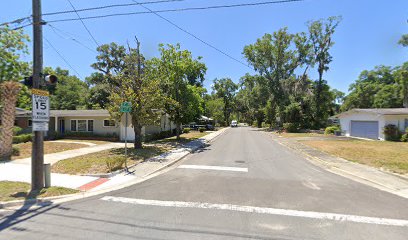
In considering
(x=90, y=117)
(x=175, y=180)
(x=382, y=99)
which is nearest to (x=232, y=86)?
(x=382, y=99)

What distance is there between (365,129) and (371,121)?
124cm

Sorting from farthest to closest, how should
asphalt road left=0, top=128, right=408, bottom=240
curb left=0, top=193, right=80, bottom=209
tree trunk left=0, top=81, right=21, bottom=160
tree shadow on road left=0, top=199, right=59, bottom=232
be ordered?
tree trunk left=0, top=81, right=21, bottom=160 < curb left=0, top=193, right=80, bottom=209 < tree shadow on road left=0, top=199, right=59, bottom=232 < asphalt road left=0, top=128, right=408, bottom=240

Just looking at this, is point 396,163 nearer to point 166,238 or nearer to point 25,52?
point 166,238

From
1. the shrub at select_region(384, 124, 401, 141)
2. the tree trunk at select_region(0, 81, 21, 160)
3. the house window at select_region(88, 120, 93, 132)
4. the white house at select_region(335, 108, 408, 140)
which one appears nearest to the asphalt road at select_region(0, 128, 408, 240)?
the tree trunk at select_region(0, 81, 21, 160)

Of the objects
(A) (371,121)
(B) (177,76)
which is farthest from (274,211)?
(A) (371,121)

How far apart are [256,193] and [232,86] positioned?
278 ft

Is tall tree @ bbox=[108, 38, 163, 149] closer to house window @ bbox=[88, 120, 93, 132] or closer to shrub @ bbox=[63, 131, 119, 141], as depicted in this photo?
shrub @ bbox=[63, 131, 119, 141]

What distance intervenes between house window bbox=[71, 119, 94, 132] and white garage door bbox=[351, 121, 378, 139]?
3066cm

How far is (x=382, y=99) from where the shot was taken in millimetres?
54188

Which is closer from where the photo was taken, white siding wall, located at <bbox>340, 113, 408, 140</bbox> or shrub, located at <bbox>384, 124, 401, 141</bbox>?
shrub, located at <bbox>384, 124, 401, 141</bbox>

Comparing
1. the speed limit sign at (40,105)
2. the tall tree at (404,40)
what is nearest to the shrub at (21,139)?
the speed limit sign at (40,105)

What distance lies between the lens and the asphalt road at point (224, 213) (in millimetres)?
5660

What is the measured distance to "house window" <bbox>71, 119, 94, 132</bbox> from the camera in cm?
2886

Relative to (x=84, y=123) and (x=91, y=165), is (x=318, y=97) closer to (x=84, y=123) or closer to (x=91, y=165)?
(x=84, y=123)
